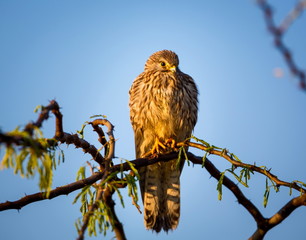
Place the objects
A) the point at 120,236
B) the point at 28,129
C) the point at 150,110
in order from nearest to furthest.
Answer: the point at 28,129, the point at 120,236, the point at 150,110

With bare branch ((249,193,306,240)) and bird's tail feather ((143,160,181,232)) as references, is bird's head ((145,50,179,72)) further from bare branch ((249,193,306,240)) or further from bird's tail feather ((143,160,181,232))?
bare branch ((249,193,306,240))

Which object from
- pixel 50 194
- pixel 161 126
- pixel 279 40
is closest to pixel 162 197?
pixel 161 126

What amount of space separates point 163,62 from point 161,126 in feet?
3.51

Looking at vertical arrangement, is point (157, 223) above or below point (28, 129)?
above

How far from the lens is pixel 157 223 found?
15.6 feet

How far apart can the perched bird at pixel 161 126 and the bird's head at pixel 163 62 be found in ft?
0.37

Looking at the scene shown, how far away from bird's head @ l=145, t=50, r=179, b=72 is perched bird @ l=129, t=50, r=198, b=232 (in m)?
0.11

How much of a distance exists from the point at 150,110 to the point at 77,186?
8.36 feet

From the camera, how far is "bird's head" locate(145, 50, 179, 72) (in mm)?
5562

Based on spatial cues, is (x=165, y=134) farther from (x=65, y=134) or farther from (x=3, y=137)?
(x=3, y=137)

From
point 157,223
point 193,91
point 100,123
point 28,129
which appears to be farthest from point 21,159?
point 193,91

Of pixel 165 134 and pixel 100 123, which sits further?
pixel 165 134

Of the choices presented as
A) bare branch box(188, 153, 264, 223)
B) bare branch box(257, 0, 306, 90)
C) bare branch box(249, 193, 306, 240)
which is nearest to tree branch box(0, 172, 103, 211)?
bare branch box(188, 153, 264, 223)

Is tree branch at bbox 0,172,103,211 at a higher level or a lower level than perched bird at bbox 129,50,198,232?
lower
